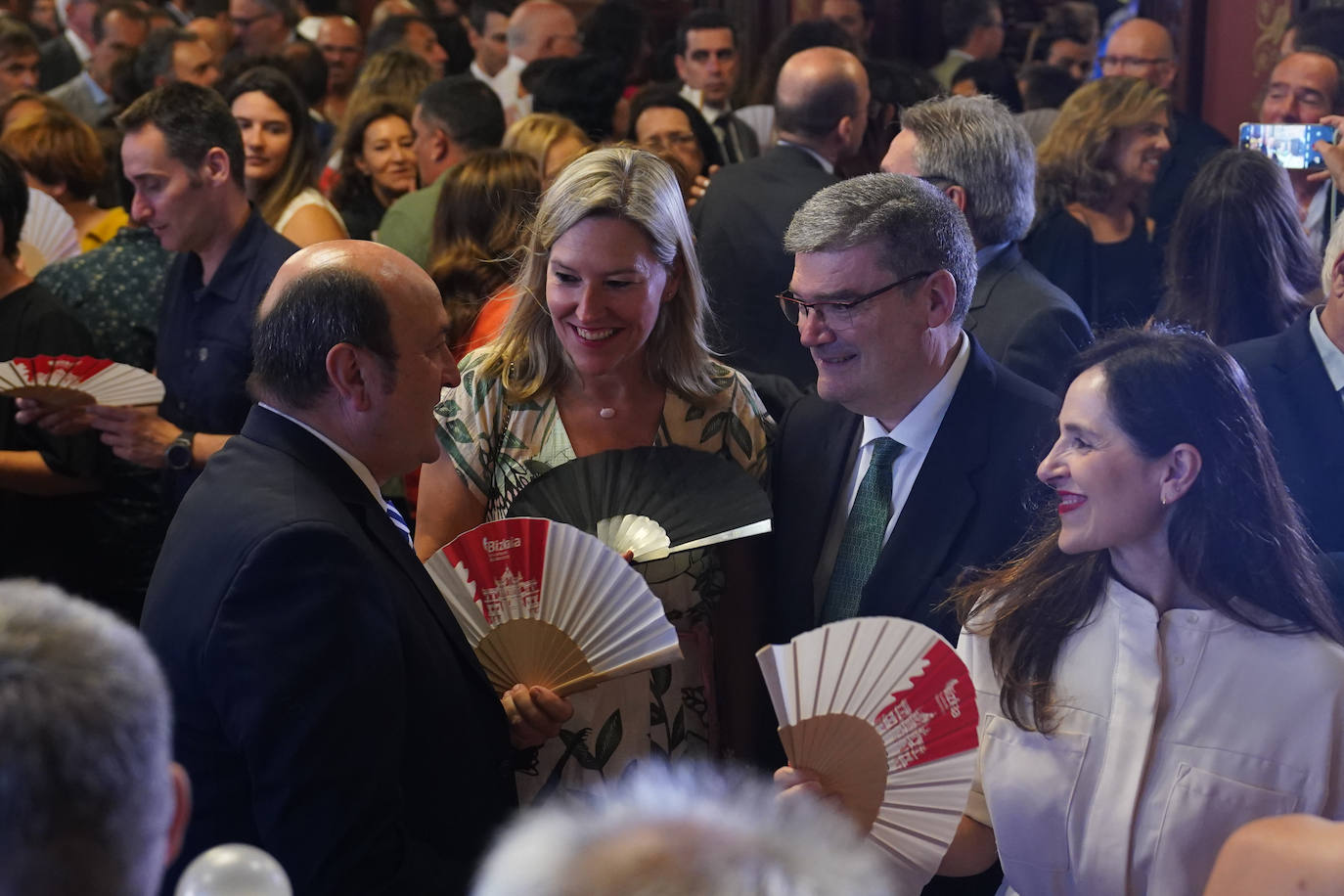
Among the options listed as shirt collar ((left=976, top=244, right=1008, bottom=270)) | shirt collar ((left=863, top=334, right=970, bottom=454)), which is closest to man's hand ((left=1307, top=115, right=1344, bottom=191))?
shirt collar ((left=976, top=244, right=1008, bottom=270))

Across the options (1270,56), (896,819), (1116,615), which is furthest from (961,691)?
(1270,56)

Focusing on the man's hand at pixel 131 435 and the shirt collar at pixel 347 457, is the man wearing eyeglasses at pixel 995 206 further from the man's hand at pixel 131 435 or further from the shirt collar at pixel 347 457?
the man's hand at pixel 131 435

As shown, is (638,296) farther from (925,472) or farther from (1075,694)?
(1075,694)

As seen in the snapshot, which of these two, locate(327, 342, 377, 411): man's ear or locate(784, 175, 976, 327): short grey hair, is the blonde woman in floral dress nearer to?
locate(784, 175, 976, 327): short grey hair

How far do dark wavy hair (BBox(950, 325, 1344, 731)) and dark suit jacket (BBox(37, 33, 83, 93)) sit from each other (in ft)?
27.7

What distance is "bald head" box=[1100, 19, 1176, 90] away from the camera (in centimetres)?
606

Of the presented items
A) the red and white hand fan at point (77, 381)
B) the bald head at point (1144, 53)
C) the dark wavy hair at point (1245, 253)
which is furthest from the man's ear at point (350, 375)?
the bald head at point (1144, 53)

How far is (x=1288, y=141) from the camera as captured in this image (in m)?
4.00

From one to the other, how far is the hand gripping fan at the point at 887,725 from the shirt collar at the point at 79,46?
8607 mm

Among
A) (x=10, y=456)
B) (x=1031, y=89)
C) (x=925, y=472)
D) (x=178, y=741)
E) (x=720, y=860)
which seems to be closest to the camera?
(x=720, y=860)

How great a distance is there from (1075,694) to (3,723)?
57.4 inches

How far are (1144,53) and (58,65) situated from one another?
6.50m

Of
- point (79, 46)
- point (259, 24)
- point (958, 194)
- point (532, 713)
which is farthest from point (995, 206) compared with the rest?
point (79, 46)

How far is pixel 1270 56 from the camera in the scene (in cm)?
673
